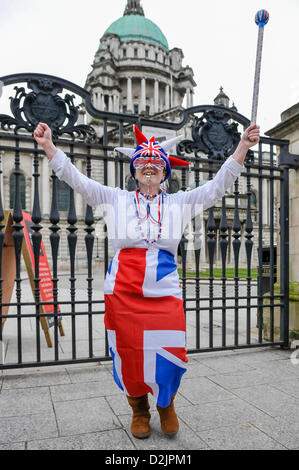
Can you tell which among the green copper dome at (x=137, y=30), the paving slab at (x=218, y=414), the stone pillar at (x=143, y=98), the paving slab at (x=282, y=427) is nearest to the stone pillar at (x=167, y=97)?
the stone pillar at (x=143, y=98)

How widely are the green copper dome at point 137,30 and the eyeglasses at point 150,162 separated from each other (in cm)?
6964

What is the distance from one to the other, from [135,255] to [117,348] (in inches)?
26.4

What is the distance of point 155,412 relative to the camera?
312 centimetres

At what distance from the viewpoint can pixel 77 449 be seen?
2479 mm

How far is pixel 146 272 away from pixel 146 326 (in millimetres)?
374

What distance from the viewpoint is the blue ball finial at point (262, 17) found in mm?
2430

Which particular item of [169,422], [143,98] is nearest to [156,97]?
[143,98]

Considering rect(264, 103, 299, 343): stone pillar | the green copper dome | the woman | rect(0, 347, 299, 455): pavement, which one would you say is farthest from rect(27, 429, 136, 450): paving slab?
the green copper dome

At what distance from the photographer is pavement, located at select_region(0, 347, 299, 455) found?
8.47ft

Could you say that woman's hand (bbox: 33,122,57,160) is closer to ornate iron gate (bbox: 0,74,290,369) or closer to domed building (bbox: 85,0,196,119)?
ornate iron gate (bbox: 0,74,290,369)

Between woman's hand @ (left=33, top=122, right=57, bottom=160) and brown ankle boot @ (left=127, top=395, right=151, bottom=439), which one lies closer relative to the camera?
brown ankle boot @ (left=127, top=395, right=151, bottom=439)

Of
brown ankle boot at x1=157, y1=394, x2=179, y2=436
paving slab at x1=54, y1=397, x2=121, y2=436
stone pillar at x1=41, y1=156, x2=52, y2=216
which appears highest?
stone pillar at x1=41, y1=156, x2=52, y2=216

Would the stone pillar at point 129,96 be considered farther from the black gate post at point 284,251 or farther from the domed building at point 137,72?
the black gate post at point 284,251
